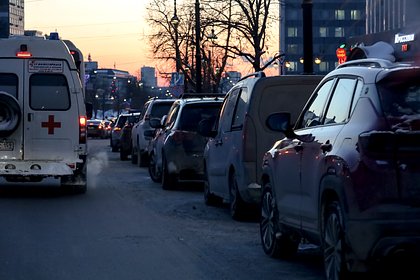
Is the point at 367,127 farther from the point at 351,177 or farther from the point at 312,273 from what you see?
the point at 312,273

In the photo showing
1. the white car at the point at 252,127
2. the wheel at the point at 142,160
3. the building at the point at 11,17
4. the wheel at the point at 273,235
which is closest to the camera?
the wheel at the point at 273,235

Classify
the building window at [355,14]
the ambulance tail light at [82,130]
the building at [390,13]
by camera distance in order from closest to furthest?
the ambulance tail light at [82,130] < the building at [390,13] < the building window at [355,14]

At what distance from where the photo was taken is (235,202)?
12469 mm

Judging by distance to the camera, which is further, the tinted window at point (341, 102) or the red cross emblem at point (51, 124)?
the red cross emblem at point (51, 124)

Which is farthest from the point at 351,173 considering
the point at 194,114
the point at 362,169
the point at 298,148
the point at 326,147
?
the point at 194,114

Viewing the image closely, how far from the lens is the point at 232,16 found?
1476 inches

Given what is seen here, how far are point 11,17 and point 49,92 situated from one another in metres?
88.9

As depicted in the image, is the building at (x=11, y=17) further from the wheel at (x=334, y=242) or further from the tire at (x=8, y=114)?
the wheel at (x=334, y=242)

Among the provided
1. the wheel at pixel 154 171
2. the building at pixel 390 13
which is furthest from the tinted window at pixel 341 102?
the building at pixel 390 13

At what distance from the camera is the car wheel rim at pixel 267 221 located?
9.49 m

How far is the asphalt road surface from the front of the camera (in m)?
8.81

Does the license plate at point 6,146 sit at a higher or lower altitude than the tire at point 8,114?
lower

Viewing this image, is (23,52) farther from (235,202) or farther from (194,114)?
(235,202)

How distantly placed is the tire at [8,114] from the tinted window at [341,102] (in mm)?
8716
